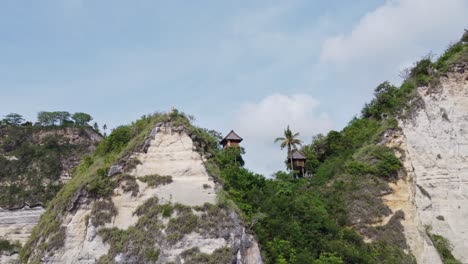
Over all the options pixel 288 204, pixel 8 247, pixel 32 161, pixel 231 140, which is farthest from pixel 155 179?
pixel 32 161

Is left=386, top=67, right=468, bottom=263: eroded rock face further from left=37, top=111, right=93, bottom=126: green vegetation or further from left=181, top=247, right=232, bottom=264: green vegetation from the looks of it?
left=37, top=111, right=93, bottom=126: green vegetation

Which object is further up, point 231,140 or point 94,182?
point 231,140

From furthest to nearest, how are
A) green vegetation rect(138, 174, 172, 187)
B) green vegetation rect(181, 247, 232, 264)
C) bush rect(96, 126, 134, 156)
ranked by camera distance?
bush rect(96, 126, 134, 156)
green vegetation rect(138, 174, 172, 187)
green vegetation rect(181, 247, 232, 264)

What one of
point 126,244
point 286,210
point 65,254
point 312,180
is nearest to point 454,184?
point 312,180

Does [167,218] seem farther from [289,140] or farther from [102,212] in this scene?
[289,140]

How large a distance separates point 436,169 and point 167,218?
18887mm

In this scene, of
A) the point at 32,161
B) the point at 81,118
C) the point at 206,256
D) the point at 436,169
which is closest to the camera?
the point at 206,256

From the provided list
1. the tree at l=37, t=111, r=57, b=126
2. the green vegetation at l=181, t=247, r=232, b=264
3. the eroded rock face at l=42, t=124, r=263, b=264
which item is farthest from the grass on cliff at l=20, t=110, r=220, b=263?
the tree at l=37, t=111, r=57, b=126

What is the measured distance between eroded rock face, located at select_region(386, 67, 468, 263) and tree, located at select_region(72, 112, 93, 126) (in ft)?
118

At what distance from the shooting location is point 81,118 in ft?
188

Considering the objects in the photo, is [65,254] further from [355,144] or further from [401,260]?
[355,144]

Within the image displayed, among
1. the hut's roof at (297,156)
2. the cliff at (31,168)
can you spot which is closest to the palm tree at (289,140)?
the hut's roof at (297,156)

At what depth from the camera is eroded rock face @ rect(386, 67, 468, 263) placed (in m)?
30.2

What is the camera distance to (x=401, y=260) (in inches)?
1080
